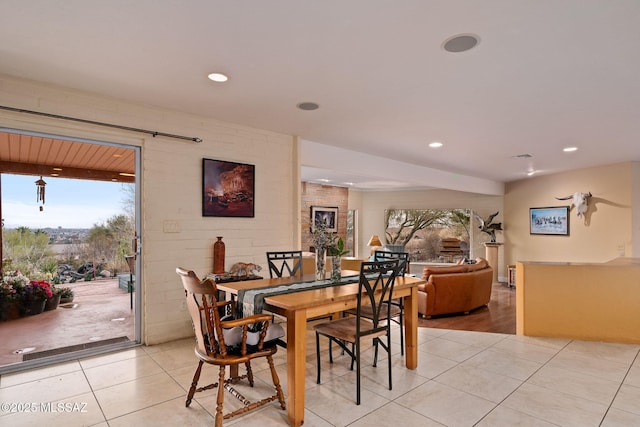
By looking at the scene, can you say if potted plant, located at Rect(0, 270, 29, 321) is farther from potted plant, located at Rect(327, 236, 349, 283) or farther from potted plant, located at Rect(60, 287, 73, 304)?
potted plant, located at Rect(327, 236, 349, 283)

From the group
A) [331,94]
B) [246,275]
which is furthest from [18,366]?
[331,94]

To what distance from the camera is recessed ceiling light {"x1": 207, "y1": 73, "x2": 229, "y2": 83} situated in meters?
2.74

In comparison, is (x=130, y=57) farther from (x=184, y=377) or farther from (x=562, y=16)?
(x=562, y=16)

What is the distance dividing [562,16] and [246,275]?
3412 mm

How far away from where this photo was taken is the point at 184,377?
2811 mm

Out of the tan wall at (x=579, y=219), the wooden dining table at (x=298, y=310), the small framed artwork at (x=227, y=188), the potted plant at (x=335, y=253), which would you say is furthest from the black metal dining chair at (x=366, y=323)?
the tan wall at (x=579, y=219)

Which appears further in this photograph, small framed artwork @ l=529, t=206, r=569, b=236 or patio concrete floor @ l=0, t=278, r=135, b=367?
small framed artwork @ l=529, t=206, r=569, b=236

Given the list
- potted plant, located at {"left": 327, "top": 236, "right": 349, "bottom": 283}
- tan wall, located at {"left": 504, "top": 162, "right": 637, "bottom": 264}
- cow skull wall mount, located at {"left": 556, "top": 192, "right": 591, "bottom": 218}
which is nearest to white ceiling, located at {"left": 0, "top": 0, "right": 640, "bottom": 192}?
potted plant, located at {"left": 327, "top": 236, "right": 349, "bottom": 283}

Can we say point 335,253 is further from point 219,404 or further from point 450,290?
point 450,290

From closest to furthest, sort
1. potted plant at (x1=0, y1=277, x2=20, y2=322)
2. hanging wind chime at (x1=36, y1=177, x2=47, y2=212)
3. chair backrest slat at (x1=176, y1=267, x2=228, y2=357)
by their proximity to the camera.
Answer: chair backrest slat at (x1=176, y1=267, x2=228, y2=357) → potted plant at (x1=0, y1=277, x2=20, y2=322) → hanging wind chime at (x1=36, y1=177, x2=47, y2=212)

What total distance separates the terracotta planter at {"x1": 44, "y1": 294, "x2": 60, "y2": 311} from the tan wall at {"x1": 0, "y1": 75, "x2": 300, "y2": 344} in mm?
951

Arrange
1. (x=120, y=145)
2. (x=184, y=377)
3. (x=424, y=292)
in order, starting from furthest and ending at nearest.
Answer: (x=424, y=292), (x=120, y=145), (x=184, y=377)

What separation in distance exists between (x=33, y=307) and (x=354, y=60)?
386 cm

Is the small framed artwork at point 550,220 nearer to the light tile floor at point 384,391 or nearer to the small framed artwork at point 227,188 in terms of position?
the light tile floor at point 384,391
